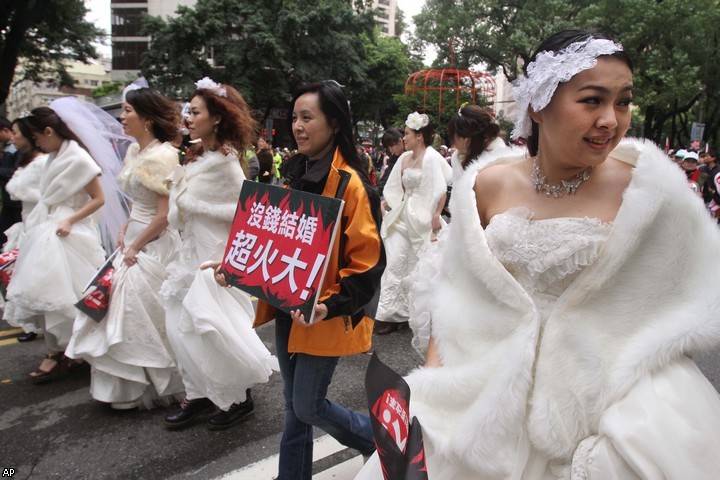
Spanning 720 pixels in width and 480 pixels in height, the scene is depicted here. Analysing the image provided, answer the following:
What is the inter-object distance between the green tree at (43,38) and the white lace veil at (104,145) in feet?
34.0

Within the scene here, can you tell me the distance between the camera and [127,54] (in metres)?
47.6

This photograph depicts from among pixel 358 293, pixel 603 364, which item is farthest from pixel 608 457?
pixel 358 293

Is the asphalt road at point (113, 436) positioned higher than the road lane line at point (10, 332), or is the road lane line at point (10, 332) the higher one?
the asphalt road at point (113, 436)

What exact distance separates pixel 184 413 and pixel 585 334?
266cm

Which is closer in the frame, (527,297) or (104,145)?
(527,297)

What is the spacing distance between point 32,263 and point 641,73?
20.8 m

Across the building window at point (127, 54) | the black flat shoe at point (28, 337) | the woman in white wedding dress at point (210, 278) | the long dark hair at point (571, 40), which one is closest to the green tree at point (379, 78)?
the building window at point (127, 54)

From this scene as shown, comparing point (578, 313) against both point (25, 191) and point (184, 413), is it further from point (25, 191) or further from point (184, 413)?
point (25, 191)

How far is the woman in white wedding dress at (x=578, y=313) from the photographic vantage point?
1.23 meters

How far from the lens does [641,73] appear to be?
62.7ft

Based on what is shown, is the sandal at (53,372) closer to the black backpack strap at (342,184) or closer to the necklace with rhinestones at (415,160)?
the black backpack strap at (342,184)

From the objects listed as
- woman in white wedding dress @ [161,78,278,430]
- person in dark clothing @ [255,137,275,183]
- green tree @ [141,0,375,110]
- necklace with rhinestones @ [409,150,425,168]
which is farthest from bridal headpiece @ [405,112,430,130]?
green tree @ [141,0,375,110]

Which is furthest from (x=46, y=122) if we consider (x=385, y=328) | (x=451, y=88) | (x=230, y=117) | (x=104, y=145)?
(x=451, y=88)

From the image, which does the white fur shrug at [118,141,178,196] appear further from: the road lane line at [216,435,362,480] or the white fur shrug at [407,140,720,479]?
the white fur shrug at [407,140,720,479]
